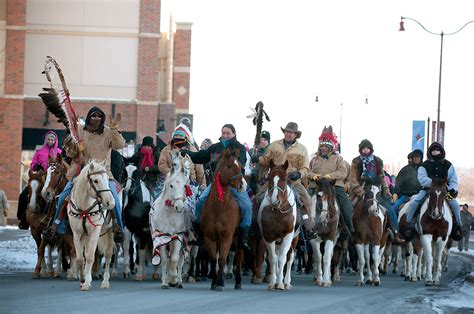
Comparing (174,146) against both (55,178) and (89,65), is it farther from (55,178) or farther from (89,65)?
(89,65)

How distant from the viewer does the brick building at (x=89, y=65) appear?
63500 millimetres

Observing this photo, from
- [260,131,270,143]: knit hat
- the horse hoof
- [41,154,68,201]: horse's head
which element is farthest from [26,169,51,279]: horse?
[260,131,270,143]: knit hat

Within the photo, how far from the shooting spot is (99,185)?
20406 mm

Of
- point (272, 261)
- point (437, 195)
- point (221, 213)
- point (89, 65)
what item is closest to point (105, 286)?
point (221, 213)

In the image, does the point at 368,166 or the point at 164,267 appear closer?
the point at 164,267

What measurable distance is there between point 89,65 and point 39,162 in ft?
125

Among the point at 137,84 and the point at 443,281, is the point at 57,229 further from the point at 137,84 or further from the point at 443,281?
the point at 137,84

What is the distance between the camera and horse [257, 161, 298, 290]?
72.8 feet

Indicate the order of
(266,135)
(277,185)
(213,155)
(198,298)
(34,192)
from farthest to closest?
1. (266,135)
2. (34,192)
3. (213,155)
4. (277,185)
5. (198,298)

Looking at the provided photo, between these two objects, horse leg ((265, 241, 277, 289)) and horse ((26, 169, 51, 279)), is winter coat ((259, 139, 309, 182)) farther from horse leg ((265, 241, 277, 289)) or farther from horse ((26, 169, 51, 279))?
horse ((26, 169, 51, 279))

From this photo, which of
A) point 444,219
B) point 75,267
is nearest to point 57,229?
point 75,267

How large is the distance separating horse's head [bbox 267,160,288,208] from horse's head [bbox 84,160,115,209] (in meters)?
3.12

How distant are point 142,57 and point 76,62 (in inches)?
127

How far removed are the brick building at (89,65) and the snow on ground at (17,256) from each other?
Result: 27260 millimetres
